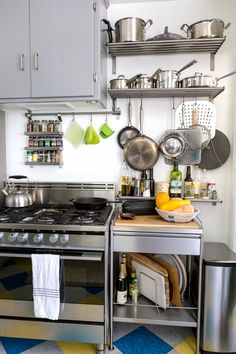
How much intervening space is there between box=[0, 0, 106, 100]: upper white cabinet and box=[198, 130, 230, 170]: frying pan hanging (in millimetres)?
935

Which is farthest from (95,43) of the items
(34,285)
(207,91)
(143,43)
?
(34,285)

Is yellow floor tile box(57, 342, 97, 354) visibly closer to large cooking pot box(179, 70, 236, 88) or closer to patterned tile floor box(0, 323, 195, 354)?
patterned tile floor box(0, 323, 195, 354)

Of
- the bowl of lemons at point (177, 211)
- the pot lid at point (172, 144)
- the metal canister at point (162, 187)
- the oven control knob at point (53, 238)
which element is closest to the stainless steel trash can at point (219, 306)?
the bowl of lemons at point (177, 211)

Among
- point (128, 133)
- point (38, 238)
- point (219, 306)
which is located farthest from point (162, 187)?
point (38, 238)

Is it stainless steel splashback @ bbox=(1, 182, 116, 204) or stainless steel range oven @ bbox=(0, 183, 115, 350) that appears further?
stainless steel splashback @ bbox=(1, 182, 116, 204)

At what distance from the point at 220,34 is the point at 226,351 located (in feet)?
6.62

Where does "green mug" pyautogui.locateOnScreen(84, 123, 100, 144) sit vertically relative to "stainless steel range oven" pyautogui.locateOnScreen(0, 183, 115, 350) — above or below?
above

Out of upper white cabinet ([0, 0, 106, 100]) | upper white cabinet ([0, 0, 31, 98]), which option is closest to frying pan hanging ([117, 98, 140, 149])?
upper white cabinet ([0, 0, 106, 100])

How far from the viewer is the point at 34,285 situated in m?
1.48

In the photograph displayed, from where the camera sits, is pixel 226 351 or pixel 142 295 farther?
pixel 142 295

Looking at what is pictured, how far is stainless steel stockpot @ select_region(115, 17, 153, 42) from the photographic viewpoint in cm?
171

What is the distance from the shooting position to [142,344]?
5.37ft

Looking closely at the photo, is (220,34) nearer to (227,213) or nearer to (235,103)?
(235,103)

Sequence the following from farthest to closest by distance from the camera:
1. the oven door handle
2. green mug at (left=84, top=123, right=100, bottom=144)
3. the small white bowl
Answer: green mug at (left=84, top=123, right=100, bottom=144)
the small white bowl
the oven door handle
